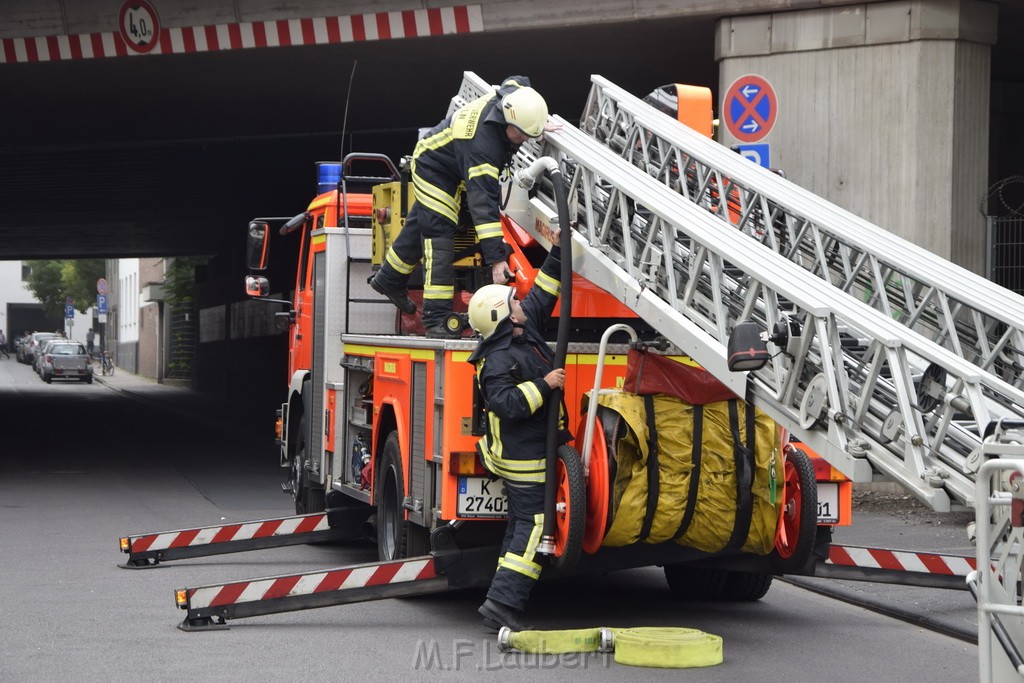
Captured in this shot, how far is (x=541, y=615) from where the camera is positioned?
8.06 m

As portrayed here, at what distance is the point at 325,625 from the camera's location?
7.71m

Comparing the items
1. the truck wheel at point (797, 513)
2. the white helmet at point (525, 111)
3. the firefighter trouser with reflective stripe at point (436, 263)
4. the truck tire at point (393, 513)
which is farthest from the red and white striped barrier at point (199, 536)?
the truck wheel at point (797, 513)

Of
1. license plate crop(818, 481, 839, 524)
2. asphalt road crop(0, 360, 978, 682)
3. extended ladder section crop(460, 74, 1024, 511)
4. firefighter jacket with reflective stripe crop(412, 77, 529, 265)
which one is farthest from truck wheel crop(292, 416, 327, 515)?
license plate crop(818, 481, 839, 524)

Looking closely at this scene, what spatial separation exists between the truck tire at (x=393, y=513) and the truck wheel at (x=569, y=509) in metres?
1.32

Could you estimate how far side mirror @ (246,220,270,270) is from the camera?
11.3 metres

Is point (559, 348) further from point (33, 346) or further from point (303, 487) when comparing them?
point (33, 346)

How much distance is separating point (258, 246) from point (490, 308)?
461cm

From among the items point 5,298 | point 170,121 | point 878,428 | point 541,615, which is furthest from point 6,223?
point 5,298

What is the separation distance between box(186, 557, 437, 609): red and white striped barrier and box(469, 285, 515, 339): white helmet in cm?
132

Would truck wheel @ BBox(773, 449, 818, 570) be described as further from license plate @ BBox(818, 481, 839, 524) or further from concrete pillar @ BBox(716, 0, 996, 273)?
concrete pillar @ BBox(716, 0, 996, 273)

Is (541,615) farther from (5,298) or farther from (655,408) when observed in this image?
(5,298)

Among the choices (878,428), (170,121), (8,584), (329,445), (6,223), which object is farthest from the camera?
(6,223)

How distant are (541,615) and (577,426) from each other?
1.26 meters

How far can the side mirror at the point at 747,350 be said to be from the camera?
5.69m
